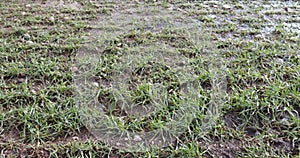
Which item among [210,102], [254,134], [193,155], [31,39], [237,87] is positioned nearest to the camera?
[193,155]

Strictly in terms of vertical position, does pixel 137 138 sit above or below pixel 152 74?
below

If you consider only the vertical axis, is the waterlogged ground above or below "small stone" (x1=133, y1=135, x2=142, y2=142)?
above

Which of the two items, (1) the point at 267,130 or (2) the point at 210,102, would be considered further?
(2) the point at 210,102

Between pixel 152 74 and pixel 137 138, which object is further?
pixel 152 74

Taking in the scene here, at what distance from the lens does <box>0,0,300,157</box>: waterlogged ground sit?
4.54 feet

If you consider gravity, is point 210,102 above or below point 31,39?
below

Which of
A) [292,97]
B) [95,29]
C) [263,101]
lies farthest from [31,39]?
[292,97]

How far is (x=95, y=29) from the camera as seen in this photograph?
227cm

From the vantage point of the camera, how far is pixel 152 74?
1823mm

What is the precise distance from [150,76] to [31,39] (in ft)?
3.05

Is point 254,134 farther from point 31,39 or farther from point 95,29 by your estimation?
point 31,39

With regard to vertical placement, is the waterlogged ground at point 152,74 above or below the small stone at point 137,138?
above

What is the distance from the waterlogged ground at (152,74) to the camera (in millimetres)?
1383

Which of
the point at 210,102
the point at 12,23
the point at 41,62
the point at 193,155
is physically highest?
the point at 12,23
